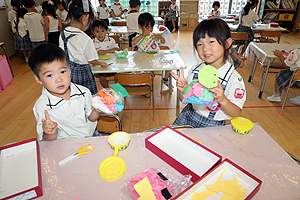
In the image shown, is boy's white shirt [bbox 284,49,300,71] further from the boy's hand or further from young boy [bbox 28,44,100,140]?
the boy's hand

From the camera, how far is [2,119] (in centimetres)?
271

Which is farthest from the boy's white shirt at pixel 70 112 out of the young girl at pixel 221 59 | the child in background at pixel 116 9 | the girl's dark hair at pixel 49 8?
the child in background at pixel 116 9

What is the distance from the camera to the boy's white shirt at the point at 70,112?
121cm

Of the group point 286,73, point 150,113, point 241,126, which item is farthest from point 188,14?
point 241,126

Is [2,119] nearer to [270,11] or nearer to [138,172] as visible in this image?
[138,172]

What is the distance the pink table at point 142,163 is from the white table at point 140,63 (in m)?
1.39

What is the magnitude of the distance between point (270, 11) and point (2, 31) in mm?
9892

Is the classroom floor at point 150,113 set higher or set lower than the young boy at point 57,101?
lower

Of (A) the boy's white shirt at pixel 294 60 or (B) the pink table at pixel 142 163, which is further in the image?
(A) the boy's white shirt at pixel 294 60

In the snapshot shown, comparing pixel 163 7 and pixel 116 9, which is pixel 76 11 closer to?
pixel 116 9

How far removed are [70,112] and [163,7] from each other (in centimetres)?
949

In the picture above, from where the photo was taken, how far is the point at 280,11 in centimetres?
802

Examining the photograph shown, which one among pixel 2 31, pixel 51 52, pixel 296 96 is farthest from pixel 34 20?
pixel 296 96

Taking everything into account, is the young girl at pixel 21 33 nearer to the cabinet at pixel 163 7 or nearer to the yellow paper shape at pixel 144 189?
the yellow paper shape at pixel 144 189
